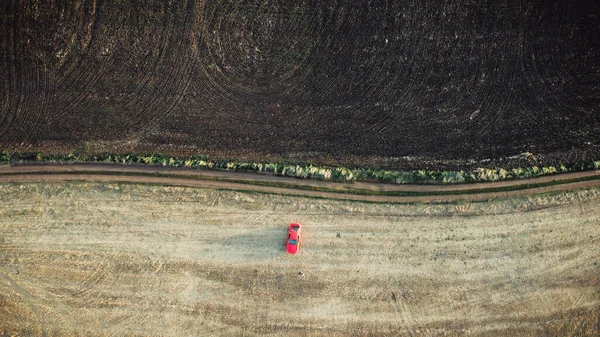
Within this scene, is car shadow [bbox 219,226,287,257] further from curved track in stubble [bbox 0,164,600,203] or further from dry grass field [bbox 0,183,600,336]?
curved track in stubble [bbox 0,164,600,203]

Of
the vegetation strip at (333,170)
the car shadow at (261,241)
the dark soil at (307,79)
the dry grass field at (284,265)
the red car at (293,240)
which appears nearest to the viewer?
the dry grass field at (284,265)

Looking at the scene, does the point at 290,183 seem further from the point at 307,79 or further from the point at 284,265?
the point at 307,79

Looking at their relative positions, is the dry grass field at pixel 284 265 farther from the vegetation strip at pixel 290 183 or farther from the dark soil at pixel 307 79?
the dark soil at pixel 307 79

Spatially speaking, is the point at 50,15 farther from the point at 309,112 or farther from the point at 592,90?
the point at 592,90

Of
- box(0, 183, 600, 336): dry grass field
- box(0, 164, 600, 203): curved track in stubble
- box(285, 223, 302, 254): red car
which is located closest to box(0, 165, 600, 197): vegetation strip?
box(0, 164, 600, 203): curved track in stubble

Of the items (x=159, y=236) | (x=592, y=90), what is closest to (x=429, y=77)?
(x=592, y=90)

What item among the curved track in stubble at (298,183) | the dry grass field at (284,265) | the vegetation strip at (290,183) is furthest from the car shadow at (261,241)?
the vegetation strip at (290,183)

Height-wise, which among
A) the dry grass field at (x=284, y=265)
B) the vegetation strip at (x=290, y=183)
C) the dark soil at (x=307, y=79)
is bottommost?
the dry grass field at (x=284, y=265)
